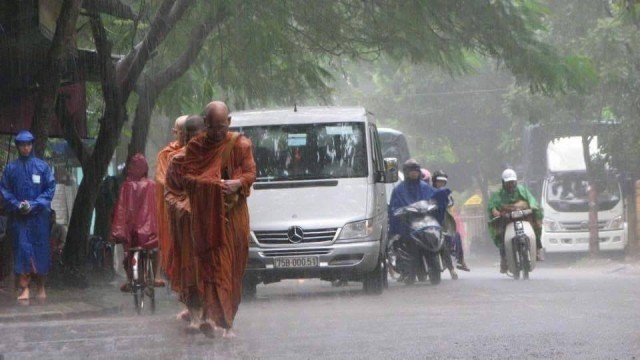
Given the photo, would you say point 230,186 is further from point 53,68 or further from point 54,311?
point 53,68

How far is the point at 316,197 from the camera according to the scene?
1545 cm

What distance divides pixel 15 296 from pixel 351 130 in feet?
14.3

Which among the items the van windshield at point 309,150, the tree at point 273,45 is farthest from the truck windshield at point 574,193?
the van windshield at point 309,150

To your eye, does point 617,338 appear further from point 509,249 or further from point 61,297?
point 509,249

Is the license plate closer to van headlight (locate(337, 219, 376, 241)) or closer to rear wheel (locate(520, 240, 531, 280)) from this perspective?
van headlight (locate(337, 219, 376, 241))

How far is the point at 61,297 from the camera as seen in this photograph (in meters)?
15.9

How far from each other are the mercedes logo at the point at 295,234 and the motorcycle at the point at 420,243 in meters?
3.19

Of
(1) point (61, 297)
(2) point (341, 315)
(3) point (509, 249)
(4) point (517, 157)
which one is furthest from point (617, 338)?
(4) point (517, 157)

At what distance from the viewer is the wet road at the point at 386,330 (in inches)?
346

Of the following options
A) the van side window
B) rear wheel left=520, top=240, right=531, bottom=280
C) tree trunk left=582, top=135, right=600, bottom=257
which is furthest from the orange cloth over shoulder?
tree trunk left=582, top=135, right=600, bottom=257

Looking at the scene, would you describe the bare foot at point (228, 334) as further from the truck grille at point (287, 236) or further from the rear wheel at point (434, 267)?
the rear wheel at point (434, 267)

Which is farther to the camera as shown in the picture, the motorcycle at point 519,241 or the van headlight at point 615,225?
the van headlight at point 615,225

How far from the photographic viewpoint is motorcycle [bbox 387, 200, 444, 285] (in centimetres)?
1802

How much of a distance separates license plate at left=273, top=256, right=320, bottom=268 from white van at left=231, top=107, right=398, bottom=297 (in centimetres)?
1
